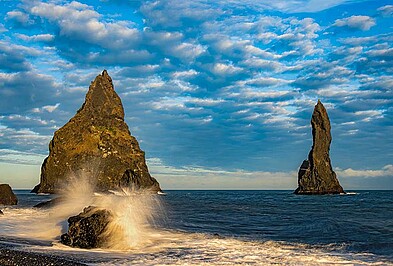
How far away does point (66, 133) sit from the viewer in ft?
463

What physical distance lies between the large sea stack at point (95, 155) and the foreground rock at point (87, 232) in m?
111

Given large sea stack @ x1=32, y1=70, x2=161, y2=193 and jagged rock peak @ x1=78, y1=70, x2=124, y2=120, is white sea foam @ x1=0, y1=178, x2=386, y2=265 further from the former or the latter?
jagged rock peak @ x1=78, y1=70, x2=124, y2=120

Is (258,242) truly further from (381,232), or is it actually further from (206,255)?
(381,232)

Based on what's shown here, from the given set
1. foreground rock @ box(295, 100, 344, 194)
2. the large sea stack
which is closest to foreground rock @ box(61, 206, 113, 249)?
the large sea stack

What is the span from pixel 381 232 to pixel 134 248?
1679 cm

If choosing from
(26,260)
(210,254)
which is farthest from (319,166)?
(26,260)

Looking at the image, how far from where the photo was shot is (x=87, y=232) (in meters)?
17.0

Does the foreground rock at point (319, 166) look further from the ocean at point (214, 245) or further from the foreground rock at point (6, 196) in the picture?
the ocean at point (214, 245)

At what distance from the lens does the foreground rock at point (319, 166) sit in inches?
5463

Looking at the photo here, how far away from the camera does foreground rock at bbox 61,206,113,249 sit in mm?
16769

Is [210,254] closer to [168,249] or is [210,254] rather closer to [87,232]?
[168,249]

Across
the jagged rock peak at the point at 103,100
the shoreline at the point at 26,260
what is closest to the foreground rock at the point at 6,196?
the shoreline at the point at 26,260

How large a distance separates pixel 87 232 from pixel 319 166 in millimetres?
130408

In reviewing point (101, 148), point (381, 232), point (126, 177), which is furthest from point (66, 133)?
point (381, 232)
